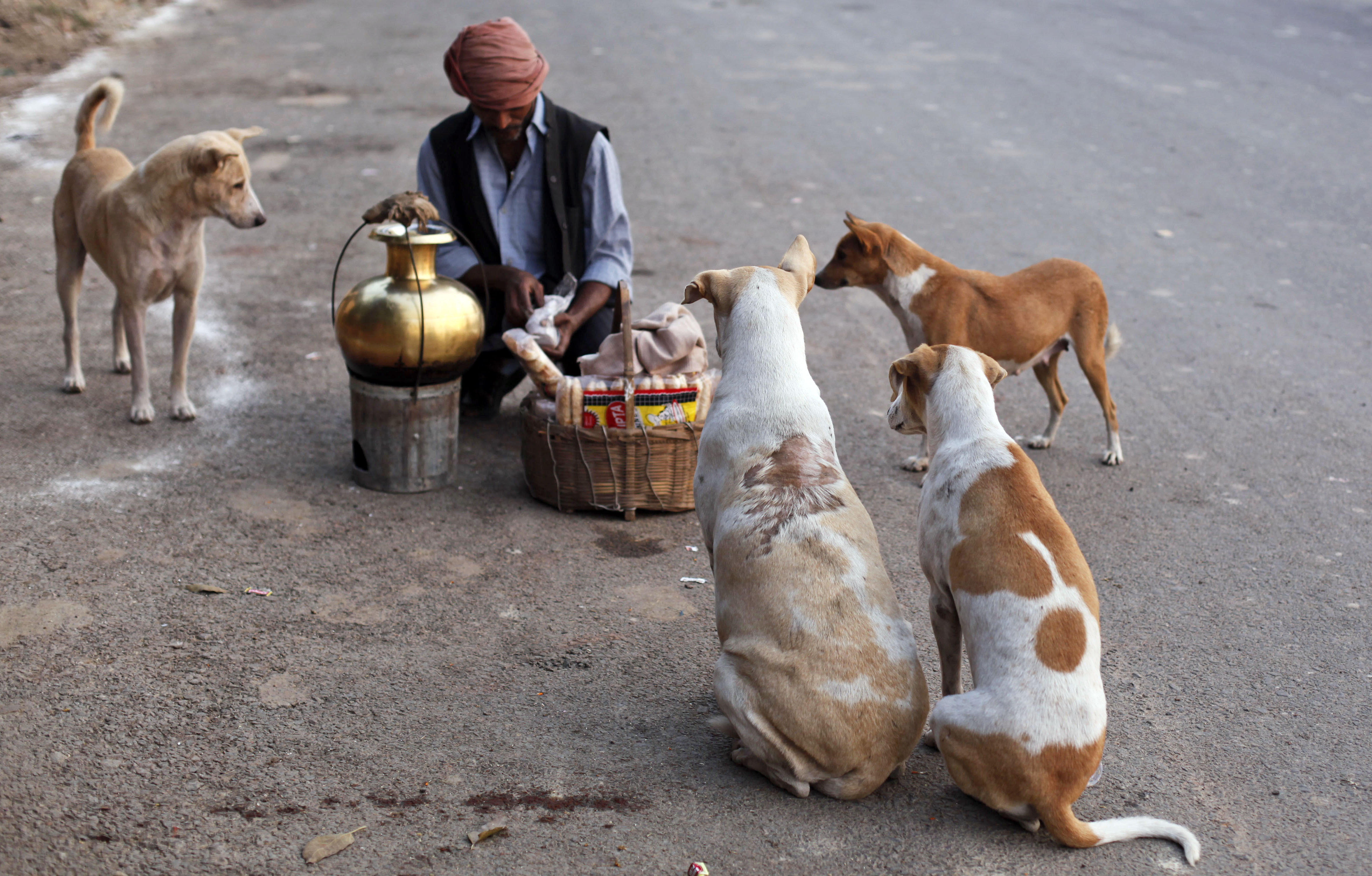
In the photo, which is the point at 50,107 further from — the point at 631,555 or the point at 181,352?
the point at 631,555

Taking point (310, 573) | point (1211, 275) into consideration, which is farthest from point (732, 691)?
point (1211, 275)

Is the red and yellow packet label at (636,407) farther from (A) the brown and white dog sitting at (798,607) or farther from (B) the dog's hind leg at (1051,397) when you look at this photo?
(B) the dog's hind leg at (1051,397)

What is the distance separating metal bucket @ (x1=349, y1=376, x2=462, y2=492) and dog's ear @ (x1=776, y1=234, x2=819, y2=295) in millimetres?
1756

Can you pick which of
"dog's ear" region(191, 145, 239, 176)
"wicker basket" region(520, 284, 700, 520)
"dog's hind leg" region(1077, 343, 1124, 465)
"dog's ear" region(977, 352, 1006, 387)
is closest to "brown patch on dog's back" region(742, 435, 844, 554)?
"dog's ear" region(977, 352, 1006, 387)

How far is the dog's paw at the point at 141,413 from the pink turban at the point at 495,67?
6.70ft

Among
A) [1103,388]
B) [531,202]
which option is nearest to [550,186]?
[531,202]

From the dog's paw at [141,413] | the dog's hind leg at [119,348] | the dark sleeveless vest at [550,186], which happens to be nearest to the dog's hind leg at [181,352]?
the dog's paw at [141,413]

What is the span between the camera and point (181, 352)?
5207mm

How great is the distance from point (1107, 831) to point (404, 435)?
9.99ft

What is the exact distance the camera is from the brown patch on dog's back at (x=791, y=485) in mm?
3000

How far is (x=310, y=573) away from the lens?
4.07 meters

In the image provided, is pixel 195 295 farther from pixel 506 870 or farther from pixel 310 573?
pixel 506 870

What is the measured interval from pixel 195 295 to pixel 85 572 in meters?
1.67

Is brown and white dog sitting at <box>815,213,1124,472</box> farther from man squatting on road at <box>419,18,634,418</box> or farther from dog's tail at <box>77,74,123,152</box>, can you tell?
dog's tail at <box>77,74,123,152</box>
